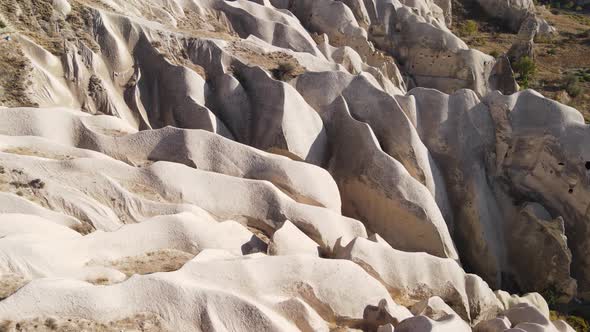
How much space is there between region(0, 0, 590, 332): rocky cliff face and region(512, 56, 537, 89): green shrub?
33.3 ft

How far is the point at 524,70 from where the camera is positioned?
70.2 feet

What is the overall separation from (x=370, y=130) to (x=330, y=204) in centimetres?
186

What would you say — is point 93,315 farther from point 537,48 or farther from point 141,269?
point 537,48

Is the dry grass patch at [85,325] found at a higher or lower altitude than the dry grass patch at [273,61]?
lower

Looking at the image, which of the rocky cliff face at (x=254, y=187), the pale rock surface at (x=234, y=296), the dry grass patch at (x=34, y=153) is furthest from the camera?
the dry grass patch at (x=34, y=153)

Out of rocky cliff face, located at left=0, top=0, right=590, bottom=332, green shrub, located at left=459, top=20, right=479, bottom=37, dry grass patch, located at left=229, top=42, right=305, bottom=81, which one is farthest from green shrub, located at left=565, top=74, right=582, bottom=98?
dry grass patch, located at left=229, top=42, right=305, bottom=81

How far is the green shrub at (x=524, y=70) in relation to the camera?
21.3 metres

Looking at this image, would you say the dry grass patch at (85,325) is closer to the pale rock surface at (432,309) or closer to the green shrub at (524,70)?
the pale rock surface at (432,309)

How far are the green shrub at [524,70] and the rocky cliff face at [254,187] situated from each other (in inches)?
400

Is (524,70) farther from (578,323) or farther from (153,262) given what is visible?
(153,262)

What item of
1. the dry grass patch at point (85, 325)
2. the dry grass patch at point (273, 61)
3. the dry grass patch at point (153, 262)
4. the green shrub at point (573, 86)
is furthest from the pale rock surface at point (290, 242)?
the green shrub at point (573, 86)

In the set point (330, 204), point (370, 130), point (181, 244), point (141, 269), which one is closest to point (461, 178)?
point (370, 130)


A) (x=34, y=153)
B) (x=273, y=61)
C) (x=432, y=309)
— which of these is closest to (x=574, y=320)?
(x=432, y=309)

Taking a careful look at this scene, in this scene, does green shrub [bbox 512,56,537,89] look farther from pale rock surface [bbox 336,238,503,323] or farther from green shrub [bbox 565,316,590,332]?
pale rock surface [bbox 336,238,503,323]
